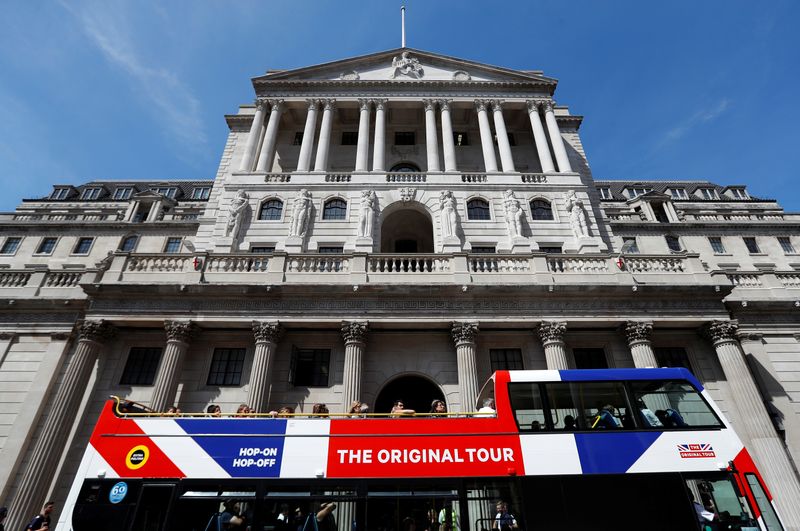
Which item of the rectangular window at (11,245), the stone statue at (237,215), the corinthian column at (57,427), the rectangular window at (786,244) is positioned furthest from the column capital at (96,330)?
→ the rectangular window at (786,244)

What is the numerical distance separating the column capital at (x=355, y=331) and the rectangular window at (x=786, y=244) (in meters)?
42.2

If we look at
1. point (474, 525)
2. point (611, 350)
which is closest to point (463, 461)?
point (474, 525)

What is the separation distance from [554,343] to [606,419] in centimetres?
A: 824

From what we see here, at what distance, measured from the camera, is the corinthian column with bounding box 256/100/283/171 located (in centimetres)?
2717

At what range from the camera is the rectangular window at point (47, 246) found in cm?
3675

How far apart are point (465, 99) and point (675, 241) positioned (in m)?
23.8

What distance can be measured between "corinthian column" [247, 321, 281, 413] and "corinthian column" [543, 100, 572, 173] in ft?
68.6

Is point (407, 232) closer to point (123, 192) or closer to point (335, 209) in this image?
point (335, 209)

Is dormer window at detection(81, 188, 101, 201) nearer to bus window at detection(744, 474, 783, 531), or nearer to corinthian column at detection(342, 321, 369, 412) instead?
corinthian column at detection(342, 321, 369, 412)

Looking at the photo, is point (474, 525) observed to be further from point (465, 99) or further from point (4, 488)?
point (465, 99)

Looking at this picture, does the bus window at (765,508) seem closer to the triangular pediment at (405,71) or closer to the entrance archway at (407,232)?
the entrance archway at (407,232)

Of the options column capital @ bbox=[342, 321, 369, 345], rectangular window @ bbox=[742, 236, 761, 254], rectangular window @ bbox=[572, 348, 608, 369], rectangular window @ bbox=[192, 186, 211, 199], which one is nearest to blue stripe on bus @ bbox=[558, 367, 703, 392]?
rectangular window @ bbox=[572, 348, 608, 369]

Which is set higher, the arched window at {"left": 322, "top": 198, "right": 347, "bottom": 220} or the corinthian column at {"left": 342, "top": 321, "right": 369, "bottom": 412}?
the arched window at {"left": 322, "top": 198, "right": 347, "bottom": 220}

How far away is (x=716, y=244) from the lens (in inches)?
1480
